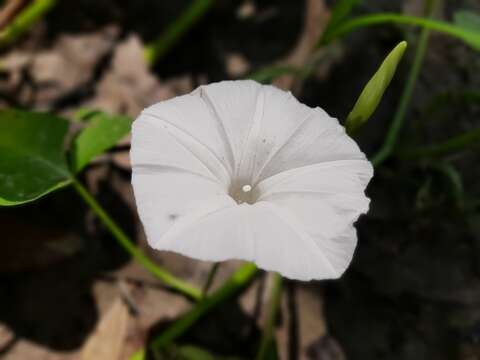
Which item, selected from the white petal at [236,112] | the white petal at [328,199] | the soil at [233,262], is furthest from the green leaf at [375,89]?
the soil at [233,262]

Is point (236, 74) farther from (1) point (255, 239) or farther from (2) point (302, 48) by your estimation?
(1) point (255, 239)

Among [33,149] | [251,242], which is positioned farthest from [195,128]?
[33,149]

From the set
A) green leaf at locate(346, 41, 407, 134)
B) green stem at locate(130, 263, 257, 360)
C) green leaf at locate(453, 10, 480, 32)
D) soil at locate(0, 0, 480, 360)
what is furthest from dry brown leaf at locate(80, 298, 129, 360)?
green leaf at locate(453, 10, 480, 32)

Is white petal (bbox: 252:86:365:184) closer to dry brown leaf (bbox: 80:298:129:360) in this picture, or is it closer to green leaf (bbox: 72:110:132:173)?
green leaf (bbox: 72:110:132:173)

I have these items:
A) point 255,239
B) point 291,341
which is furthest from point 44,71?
point 255,239

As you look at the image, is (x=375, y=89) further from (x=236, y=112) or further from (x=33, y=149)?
(x=33, y=149)
